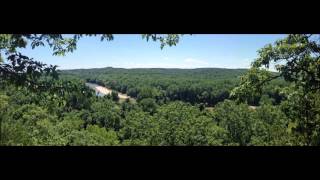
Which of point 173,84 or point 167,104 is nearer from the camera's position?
point 167,104

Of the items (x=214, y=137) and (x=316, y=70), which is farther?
(x=214, y=137)

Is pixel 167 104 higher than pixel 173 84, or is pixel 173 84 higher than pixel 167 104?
pixel 173 84

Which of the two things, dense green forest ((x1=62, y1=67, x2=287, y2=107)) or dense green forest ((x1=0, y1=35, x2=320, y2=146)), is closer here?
dense green forest ((x1=0, y1=35, x2=320, y2=146))

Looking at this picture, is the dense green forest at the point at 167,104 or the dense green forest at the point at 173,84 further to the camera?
the dense green forest at the point at 173,84
